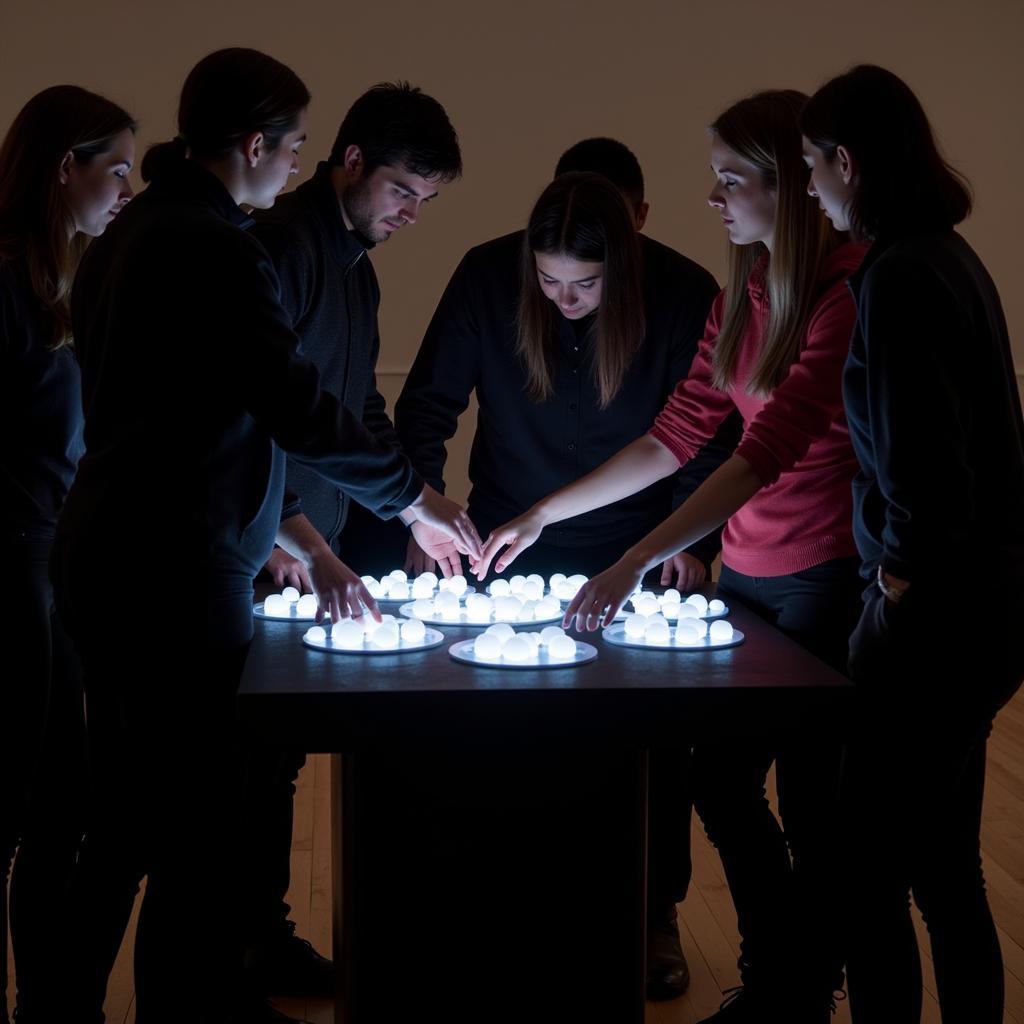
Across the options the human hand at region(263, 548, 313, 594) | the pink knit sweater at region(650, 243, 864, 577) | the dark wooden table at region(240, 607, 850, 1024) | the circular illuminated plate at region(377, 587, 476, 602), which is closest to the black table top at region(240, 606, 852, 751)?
the dark wooden table at region(240, 607, 850, 1024)

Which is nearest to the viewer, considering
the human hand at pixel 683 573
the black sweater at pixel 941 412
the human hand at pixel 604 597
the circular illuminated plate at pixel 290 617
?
the black sweater at pixel 941 412

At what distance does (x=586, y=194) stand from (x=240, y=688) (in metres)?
1.19

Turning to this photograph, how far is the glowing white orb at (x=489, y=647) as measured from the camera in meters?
1.43

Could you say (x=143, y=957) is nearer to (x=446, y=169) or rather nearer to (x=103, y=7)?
(x=446, y=169)

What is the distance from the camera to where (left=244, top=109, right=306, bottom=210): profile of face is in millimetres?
1454

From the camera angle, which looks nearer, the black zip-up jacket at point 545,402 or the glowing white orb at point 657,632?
the glowing white orb at point 657,632

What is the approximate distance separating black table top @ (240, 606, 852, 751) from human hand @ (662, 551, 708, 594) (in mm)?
706

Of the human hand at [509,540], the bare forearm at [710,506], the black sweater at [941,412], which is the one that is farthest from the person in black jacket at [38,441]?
the black sweater at [941,412]

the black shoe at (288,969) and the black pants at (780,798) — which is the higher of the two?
the black pants at (780,798)

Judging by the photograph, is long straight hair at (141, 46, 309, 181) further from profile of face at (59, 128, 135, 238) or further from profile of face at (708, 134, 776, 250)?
profile of face at (708, 134, 776, 250)

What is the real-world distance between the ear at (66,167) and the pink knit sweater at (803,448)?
3.40 feet

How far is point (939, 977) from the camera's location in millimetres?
1378

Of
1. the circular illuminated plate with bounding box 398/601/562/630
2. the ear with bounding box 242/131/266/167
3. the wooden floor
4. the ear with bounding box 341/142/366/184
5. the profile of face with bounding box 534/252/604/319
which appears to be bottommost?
the wooden floor

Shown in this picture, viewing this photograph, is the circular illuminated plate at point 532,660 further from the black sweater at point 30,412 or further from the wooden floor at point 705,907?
the black sweater at point 30,412
